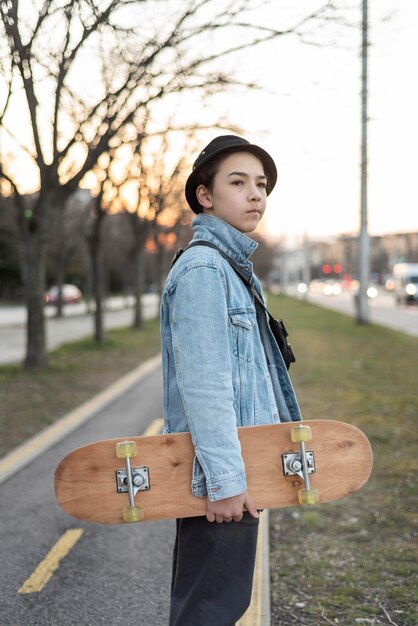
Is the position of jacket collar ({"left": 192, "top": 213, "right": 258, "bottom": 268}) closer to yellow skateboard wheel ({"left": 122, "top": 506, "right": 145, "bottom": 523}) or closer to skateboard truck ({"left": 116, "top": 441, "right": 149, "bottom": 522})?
skateboard truck ({"left": 116, "top": 441, "right": 149, "bottom": 522})

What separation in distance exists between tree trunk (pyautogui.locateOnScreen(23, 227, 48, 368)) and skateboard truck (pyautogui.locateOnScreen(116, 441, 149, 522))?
34.6ft

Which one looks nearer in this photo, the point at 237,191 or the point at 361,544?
the point at 237,191

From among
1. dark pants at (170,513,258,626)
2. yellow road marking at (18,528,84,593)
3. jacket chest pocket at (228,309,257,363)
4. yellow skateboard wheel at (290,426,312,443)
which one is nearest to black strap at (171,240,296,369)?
jacket chest pocket at (228,309,257,363)

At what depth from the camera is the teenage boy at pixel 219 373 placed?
1.97 meters

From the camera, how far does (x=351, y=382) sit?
35.4ft

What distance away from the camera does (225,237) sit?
220cm

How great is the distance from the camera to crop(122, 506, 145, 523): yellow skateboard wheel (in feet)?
6.70

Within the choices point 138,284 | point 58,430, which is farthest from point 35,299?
point 138,284

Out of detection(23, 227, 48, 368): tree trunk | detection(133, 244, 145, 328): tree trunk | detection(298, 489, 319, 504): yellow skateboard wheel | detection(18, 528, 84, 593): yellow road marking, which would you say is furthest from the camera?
detection(133, 244, 145, 328): tree trunk

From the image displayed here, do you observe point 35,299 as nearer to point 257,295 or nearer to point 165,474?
point 257,295

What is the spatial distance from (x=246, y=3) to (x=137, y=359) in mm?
8009

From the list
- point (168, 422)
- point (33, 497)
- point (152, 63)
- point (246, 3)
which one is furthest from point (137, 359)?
point (168, 422)

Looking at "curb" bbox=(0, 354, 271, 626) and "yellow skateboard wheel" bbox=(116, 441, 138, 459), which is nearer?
"yellow skateboard wheel" bbox=(116, 441, 138, 459)

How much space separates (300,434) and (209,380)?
1.08ft
